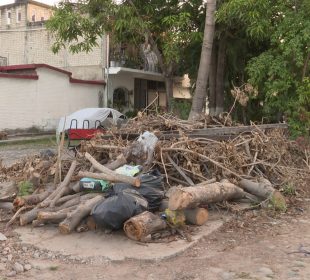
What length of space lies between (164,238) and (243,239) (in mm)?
1040

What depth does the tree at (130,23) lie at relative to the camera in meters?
13.3

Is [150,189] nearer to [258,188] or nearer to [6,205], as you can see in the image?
[258,188]

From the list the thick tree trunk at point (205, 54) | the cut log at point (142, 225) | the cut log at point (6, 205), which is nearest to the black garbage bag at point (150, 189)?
the cut log at point (142, 225)

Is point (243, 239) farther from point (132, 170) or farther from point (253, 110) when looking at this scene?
point (253, 110)

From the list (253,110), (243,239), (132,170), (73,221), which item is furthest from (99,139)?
(253,110)

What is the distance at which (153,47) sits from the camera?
14672mm

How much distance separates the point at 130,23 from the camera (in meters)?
13.3

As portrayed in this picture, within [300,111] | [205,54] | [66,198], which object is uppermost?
[205,54]

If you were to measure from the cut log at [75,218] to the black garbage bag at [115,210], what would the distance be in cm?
18

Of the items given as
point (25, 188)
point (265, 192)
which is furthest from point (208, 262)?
point (25, 188)

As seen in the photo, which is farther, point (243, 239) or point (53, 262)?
point (243, 239)

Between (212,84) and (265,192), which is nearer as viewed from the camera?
(265,192)

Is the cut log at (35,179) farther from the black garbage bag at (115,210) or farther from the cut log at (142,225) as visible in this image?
the cut log at (142,225)

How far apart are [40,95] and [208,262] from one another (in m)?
17.9
